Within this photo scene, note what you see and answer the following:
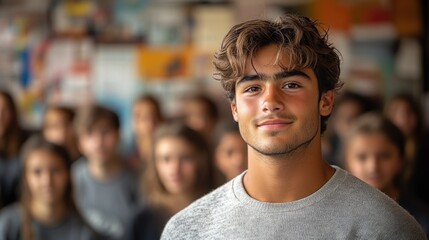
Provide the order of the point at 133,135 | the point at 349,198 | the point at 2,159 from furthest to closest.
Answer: the point at 133,135
the point at 2,159
the point at 349,198

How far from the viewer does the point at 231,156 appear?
4.93 metres

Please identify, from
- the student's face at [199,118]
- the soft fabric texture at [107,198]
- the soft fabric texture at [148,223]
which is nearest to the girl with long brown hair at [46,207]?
the soft fabric texture at [148,223]

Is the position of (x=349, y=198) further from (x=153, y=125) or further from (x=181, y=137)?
(x=153, y=125)

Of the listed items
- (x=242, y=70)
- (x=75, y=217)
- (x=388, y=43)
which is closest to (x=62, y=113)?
(x=75, y=217)

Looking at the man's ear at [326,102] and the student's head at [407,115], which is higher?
the man's ear at [326,102]

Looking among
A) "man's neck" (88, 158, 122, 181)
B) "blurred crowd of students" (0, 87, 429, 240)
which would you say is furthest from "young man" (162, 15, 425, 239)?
"man's neck" (88, 158, 122, 181)

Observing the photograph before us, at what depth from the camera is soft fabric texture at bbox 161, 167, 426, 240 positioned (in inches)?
87.7

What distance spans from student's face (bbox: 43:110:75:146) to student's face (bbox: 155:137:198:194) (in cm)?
155

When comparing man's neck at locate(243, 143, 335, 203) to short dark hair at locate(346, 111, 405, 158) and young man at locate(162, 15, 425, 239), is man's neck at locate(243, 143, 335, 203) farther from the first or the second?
short dark hair at locate(346, 111, 405, 158)

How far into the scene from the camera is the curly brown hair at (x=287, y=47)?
2.31 meters

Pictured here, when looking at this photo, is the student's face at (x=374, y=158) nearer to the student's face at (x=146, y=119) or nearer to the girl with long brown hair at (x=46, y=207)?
the girl with long brown hair at (x=46, y=207)

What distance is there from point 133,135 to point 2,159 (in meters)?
1.77

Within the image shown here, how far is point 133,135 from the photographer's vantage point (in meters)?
7.25

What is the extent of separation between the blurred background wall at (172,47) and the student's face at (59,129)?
98 cm
